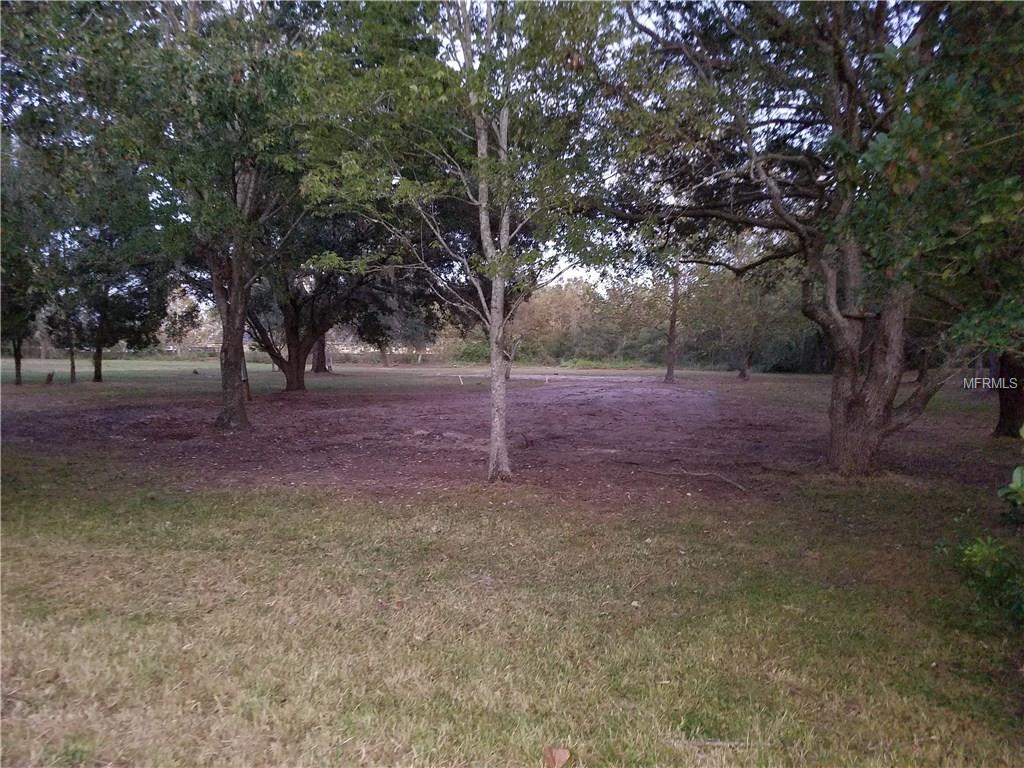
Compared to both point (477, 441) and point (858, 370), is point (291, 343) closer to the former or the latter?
point (477, 441)

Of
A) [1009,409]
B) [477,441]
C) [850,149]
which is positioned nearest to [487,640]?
[850,149]

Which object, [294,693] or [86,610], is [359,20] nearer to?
[86,610]

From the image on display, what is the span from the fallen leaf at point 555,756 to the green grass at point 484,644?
2.1 inches

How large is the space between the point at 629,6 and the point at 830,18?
2.36m

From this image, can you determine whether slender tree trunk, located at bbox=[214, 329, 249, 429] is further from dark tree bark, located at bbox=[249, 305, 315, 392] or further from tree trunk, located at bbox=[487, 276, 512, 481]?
dark tree bark, located at bbox=[249, 305, 315, 392]

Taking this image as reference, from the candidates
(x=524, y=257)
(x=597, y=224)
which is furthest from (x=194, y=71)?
(x=597, y=224)

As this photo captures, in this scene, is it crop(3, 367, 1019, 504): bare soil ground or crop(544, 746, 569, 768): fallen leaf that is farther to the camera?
crop(3, 367, 1019, 504): bare soil ground

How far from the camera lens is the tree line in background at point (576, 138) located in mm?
4605

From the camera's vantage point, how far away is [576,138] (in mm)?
8891

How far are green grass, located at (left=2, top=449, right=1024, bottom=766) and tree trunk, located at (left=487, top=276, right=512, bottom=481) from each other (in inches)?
85.5

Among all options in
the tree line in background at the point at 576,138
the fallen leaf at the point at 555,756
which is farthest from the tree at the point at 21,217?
the fallen leaf at the point at 555,756

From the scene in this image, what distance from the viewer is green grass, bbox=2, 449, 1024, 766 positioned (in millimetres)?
3166

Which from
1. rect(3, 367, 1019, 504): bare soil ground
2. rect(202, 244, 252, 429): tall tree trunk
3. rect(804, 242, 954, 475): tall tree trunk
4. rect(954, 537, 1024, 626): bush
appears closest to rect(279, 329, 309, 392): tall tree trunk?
rect(3, 367, 1019, 504): bare soil ground

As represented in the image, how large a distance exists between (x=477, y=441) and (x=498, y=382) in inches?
196
